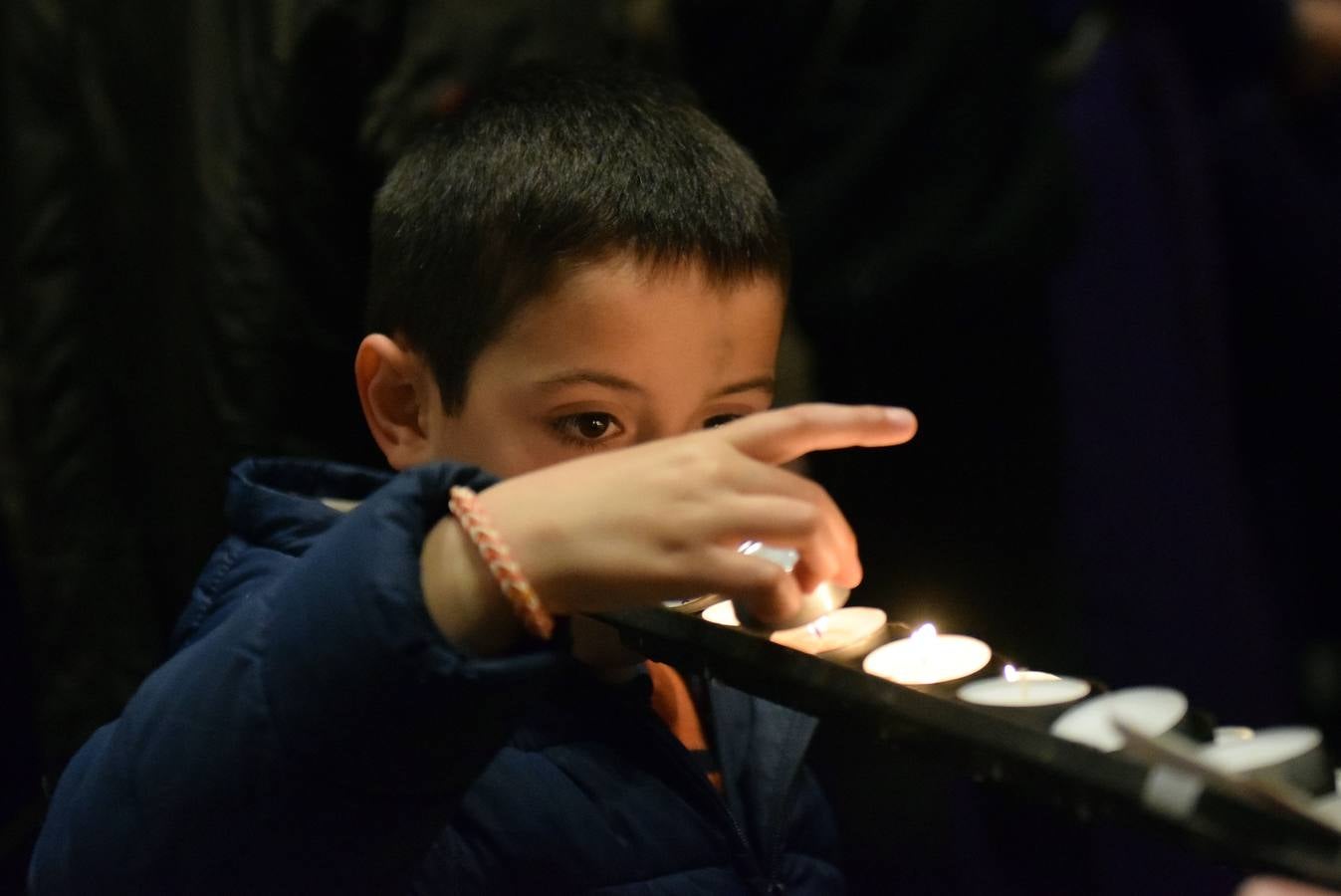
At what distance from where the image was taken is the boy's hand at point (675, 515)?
41 cm

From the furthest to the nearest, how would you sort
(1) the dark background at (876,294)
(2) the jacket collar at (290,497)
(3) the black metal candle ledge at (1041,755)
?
(1) the dark background at (876,294), (2) the jacket collar at (290,497), (3) the black metal candle ledge at (1041,755)

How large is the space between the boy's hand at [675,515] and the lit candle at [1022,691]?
7cm

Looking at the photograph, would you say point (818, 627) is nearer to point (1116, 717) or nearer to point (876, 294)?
point (1116, 717)

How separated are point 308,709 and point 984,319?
0.58 m

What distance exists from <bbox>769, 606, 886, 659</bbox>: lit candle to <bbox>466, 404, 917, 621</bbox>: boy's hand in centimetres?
6

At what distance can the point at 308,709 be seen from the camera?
427mm

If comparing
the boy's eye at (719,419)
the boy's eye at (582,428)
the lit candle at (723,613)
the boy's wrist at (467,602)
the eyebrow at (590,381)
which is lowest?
the boy's wrist at (467,602)

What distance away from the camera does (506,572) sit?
0.41 meters

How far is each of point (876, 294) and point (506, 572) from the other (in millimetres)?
493

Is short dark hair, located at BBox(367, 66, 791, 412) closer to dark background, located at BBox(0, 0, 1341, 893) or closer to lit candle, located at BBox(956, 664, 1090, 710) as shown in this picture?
dark background, located at BBox(0, 0, 1341, 893)

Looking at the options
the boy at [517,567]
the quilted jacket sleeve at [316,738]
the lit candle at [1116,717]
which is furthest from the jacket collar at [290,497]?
the lit candle at [1116,717]

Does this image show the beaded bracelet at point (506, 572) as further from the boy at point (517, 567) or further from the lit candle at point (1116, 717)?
the lit candle at point (1116, 717)

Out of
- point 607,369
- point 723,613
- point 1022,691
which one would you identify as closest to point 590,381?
point 607,369

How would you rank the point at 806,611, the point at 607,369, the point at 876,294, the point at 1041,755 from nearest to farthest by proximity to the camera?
the point at 1041,755, the point at 806,611, the point at 607,369, the point at 876,294
